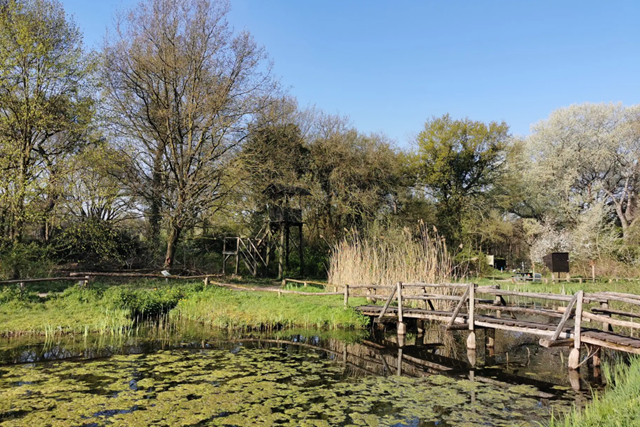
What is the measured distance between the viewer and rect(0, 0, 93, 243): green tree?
13219mm

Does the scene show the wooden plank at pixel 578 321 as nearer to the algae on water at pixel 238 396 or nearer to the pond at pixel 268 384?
the pond at pixel 268 384

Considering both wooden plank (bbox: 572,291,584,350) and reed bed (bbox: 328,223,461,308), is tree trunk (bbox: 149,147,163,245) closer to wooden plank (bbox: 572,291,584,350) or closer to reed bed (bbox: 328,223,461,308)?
reed bed (bbox: 328,223,461,308)

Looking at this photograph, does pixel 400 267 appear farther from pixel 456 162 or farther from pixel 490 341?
pixel 456 162

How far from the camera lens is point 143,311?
1107 centimetres

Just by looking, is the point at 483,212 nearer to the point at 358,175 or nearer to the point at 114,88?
the point at 358,175

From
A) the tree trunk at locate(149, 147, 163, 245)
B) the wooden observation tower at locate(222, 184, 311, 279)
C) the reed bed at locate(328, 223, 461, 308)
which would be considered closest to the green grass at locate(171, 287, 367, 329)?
the reed bed at locate(328, 223, 461, 308)

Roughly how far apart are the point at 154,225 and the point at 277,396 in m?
15.0

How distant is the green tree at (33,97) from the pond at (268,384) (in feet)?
20.5

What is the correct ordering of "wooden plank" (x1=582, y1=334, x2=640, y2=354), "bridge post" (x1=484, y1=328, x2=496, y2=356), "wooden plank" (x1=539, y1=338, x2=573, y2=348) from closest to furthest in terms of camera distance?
"wooden plank" (x1=582, y1=334, x2=640, y2=354)
"wooden plank" (x1=539, y1=338, x2=573, y2=348)
"bridge post" (x1=484, y1=328, x2=496, y2=356)

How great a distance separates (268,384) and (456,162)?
20.9 meters

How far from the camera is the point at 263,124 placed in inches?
745

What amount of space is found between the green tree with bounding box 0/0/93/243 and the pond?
20.5ft

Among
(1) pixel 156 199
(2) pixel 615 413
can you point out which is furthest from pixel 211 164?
(2) pixel 615 413

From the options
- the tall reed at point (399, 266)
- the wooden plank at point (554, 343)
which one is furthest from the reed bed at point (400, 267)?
the wooden plank at point (554, 343)
